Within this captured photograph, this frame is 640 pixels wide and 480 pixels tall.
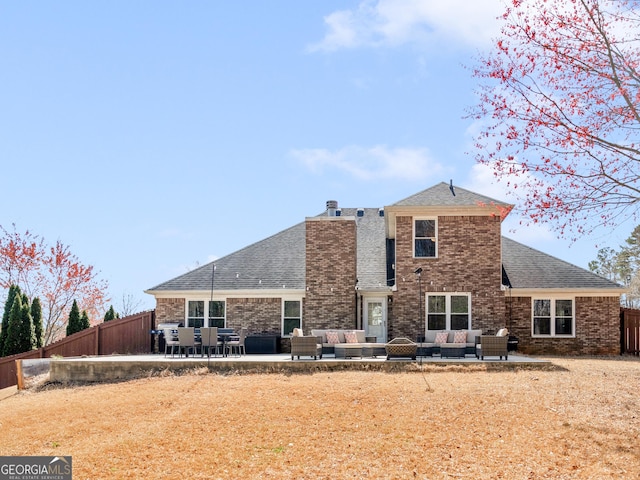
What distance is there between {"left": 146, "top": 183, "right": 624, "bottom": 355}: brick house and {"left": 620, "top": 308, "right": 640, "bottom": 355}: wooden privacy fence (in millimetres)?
722

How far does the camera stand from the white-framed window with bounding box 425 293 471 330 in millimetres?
23719

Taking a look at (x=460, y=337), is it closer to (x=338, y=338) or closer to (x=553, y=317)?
(x=338, y=338)

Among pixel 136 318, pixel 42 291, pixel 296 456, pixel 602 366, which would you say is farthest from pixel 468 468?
pixel 42 291

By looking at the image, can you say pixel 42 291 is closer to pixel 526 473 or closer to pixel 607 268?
pixel 526 473

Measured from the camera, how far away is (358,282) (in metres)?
25.8

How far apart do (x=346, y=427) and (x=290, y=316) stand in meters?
13.6

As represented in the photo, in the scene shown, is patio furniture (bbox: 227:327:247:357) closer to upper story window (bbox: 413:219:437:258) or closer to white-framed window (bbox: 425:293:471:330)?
white-framed window (bbox: 425:293:471:330)

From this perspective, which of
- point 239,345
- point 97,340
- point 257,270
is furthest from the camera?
point 257,270

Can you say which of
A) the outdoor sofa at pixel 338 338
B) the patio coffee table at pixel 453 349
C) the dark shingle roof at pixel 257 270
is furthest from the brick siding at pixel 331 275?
the patio coffee table at pixel 453 349

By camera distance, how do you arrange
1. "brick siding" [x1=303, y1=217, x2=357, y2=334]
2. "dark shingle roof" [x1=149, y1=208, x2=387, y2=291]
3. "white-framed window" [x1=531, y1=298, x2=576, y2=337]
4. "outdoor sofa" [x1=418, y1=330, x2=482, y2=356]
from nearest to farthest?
1. "outdoor sofa" [x1=418, y1=330, x2=482, y2=356]
2. "brick siding" [x1=303, y1=217, x2=357, y2=334]
3. "white-framed window" [x1=531, y1=298, x2=576, y2=337]
4. "dark shingle roof" [x1=149, y1=208, x2=387, y2=291]

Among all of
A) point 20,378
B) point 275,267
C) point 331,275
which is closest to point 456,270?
point 331,275

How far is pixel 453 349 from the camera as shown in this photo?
20203 mm

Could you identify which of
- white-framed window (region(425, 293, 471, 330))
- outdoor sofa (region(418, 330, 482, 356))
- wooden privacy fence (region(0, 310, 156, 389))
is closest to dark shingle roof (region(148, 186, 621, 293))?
wooden privacy fence (region(0, 310, 156, 389))

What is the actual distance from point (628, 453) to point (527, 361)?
8.75 metres
